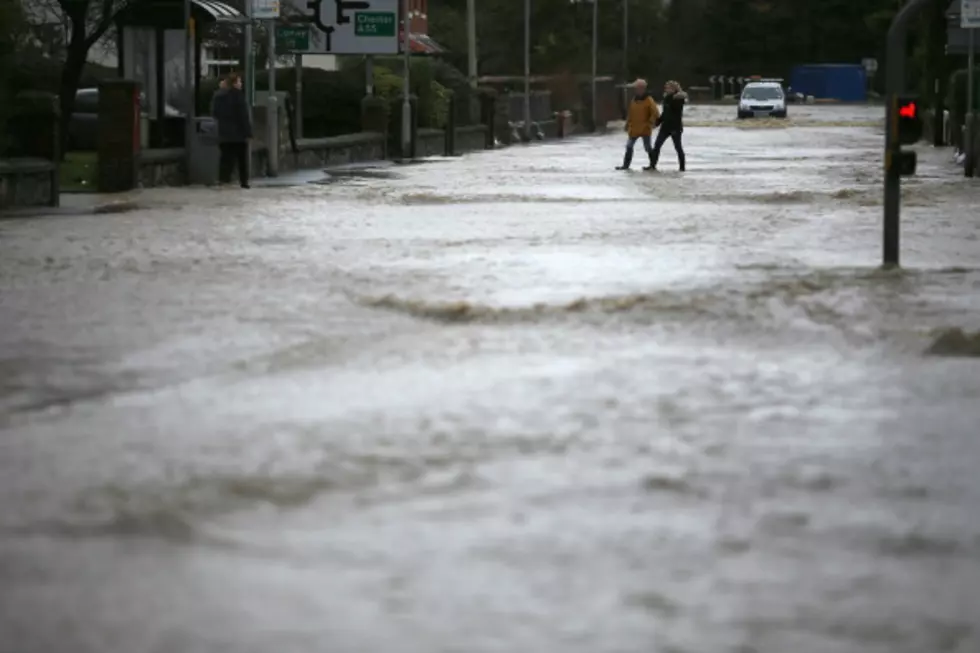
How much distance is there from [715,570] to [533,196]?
26896mm

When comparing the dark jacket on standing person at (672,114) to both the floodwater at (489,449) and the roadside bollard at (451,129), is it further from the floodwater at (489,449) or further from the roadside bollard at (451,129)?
the floodwater at (489,449)

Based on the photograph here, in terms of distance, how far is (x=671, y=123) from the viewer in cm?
4484

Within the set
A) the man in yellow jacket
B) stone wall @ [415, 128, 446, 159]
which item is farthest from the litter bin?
stone wall @ [415, 128, 446, 159]

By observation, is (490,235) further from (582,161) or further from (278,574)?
(582,161)

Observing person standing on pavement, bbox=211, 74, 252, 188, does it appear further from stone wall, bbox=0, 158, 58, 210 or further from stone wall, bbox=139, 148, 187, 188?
stone wall, bbox=0, 158, 58, 210

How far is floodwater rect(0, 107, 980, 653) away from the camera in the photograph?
686cm

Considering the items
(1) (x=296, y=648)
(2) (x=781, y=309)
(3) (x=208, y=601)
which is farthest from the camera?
(2) (x=781, y=309)

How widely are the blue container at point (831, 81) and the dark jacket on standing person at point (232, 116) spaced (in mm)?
110437

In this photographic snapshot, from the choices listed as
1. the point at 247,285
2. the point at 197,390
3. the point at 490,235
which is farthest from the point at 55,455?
the point at 490,235

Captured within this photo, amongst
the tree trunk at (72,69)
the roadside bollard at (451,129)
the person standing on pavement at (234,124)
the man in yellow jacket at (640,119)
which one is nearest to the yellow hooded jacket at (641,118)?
the man in yellow jacket at (640,119)

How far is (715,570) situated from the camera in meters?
7.44

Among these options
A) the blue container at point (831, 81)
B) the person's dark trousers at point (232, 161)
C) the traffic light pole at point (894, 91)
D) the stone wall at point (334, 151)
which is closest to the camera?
the traffic light pole at point (894, 91)

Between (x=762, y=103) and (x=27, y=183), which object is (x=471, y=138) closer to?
(x=27, y=183)

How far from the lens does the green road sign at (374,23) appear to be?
56969 mm
